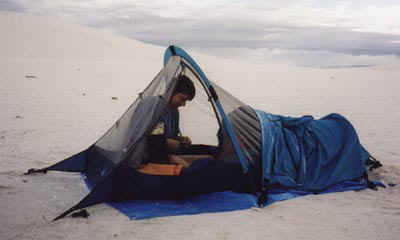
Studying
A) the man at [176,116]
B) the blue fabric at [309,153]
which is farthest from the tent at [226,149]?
the man at [176,116]

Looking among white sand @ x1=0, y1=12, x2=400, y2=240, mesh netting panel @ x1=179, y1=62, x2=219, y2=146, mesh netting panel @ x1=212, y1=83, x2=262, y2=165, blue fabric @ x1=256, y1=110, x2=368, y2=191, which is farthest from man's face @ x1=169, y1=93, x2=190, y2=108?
white sand @ x1=0, y1=12, x2=400, y2=240

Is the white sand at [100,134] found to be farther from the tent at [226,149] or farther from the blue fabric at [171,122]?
the blue fabric at [171,122]

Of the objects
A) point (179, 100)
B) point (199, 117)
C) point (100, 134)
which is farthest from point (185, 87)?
point (100, 134)

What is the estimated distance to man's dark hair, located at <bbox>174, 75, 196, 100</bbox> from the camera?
5633 mm

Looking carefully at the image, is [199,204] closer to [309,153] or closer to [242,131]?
[242,131]

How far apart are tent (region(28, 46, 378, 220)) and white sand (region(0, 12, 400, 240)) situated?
1.06 feet

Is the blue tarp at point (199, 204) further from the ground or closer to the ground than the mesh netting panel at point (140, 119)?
closer to the ground

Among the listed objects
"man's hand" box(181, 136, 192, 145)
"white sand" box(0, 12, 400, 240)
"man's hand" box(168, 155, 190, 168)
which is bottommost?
"white sand" box(0, 12, 400, 240)

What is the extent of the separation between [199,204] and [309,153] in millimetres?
1694

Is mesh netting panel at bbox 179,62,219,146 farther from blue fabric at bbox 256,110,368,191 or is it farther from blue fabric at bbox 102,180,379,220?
blue fabric at bbox 102,180,379,220

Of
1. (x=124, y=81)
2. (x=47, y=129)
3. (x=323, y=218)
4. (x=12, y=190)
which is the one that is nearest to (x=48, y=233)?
(x=12, y=190)

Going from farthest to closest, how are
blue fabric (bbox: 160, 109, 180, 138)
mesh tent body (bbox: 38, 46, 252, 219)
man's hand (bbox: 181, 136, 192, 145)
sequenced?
man's hand (bbox: 181, 136, 192, 145) → blue fabric (bbox: 160, 109, 180, 138) → mesh tent body (bbox: 38, 46, 252, 219)

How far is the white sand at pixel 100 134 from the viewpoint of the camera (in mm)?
4461

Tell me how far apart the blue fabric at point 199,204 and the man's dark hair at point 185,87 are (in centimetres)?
127
